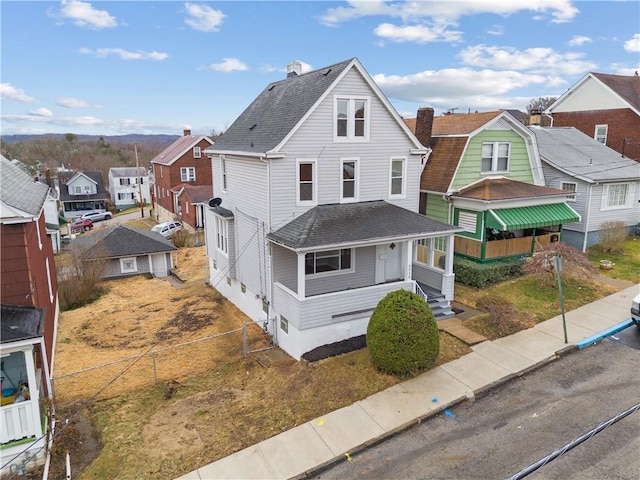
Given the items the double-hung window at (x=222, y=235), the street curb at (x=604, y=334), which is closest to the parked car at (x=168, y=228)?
the double-hung window at (x=222, y=235)

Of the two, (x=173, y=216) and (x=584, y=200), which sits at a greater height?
(x=584, y=200)

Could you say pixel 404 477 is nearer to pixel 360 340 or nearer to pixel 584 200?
pixel 360 340

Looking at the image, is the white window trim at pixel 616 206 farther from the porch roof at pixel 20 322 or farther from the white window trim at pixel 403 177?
the porch roof at pixel 20 322

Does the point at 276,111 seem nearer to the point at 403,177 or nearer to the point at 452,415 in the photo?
the point at 403,177

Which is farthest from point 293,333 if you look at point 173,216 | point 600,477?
point 173,216

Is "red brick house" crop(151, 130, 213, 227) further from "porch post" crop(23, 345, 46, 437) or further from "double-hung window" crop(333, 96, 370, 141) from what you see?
"porch post" crop(23, 345, 46, 437)
